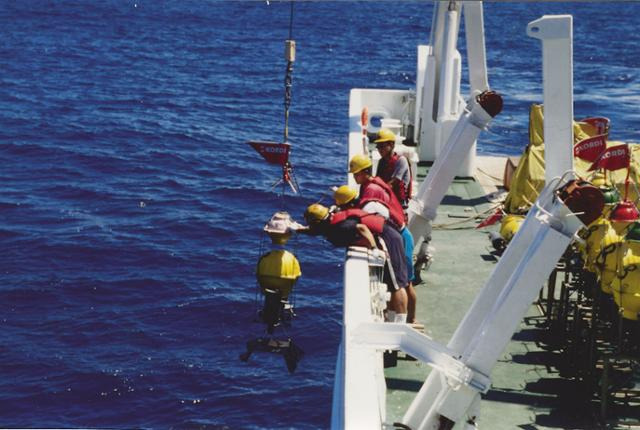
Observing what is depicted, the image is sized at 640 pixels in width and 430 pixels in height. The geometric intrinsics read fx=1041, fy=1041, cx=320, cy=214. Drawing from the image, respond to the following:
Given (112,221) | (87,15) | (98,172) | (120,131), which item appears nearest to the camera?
(112,221)

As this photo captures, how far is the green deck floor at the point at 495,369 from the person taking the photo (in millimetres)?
11172

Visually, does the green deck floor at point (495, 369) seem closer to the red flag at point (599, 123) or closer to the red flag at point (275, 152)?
the red flag at point (599, 123)

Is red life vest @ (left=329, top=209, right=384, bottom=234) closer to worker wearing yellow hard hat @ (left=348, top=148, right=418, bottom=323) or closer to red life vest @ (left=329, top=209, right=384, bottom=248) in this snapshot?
red life vest @ (left=329, top=209, right=384, bottom=248)

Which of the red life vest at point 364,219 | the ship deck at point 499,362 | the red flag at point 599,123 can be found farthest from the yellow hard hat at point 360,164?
the red flag at point 599,123

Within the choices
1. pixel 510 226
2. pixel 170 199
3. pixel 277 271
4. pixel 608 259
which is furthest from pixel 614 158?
pixel 170 199

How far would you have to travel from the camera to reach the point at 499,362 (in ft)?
41.2

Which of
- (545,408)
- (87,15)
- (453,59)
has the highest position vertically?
(87,15)

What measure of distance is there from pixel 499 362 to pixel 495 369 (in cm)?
Answer: 18

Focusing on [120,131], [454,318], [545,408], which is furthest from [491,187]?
[120,131]

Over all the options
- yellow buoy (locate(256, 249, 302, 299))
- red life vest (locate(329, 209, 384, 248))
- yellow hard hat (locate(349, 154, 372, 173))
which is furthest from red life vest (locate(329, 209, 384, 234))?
yellow buoy (locate(256, 249, 302, 299))

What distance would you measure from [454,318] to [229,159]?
22317mm

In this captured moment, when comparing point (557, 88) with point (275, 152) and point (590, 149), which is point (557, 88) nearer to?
point (590, 149)

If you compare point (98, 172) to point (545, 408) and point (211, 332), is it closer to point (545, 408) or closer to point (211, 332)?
point (211, 332)

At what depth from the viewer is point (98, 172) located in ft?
109
